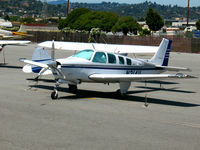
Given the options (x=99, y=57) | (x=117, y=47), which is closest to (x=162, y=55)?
(x=99, y=57)

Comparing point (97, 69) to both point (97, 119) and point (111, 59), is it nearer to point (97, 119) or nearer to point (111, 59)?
point (111, 59)

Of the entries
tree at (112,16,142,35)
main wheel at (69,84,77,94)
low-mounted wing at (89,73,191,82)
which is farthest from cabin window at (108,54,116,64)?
tree at (112,16,142,35)

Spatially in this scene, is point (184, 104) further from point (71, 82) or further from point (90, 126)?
point (90, 126)

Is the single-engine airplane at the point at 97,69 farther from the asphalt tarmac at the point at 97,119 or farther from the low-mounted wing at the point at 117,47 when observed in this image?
the low-mounted wing at the point at 117,47

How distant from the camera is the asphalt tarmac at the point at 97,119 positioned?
26.5 ft

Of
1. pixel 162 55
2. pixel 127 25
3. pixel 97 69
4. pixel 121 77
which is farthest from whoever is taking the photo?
pixel 127 25

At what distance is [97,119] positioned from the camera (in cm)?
1046

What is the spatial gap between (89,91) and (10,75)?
22.2 ft

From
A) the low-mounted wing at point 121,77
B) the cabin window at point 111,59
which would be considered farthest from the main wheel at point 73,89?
the cabin window at point 111,59

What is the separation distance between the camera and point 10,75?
2091cm

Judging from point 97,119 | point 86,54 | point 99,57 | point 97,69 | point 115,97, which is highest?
point 86,54

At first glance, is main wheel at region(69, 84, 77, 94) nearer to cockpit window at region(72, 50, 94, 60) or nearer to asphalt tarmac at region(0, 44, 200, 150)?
asphalt tarmac at region(0, 44, 200, 150)

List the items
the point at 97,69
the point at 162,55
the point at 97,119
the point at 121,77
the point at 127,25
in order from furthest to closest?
the point at 127,25 < the point at 162,55 < the point at 97,69 < the point at 121,77 < the point at 97,119

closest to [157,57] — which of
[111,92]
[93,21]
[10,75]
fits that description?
Answer: [111,92]
